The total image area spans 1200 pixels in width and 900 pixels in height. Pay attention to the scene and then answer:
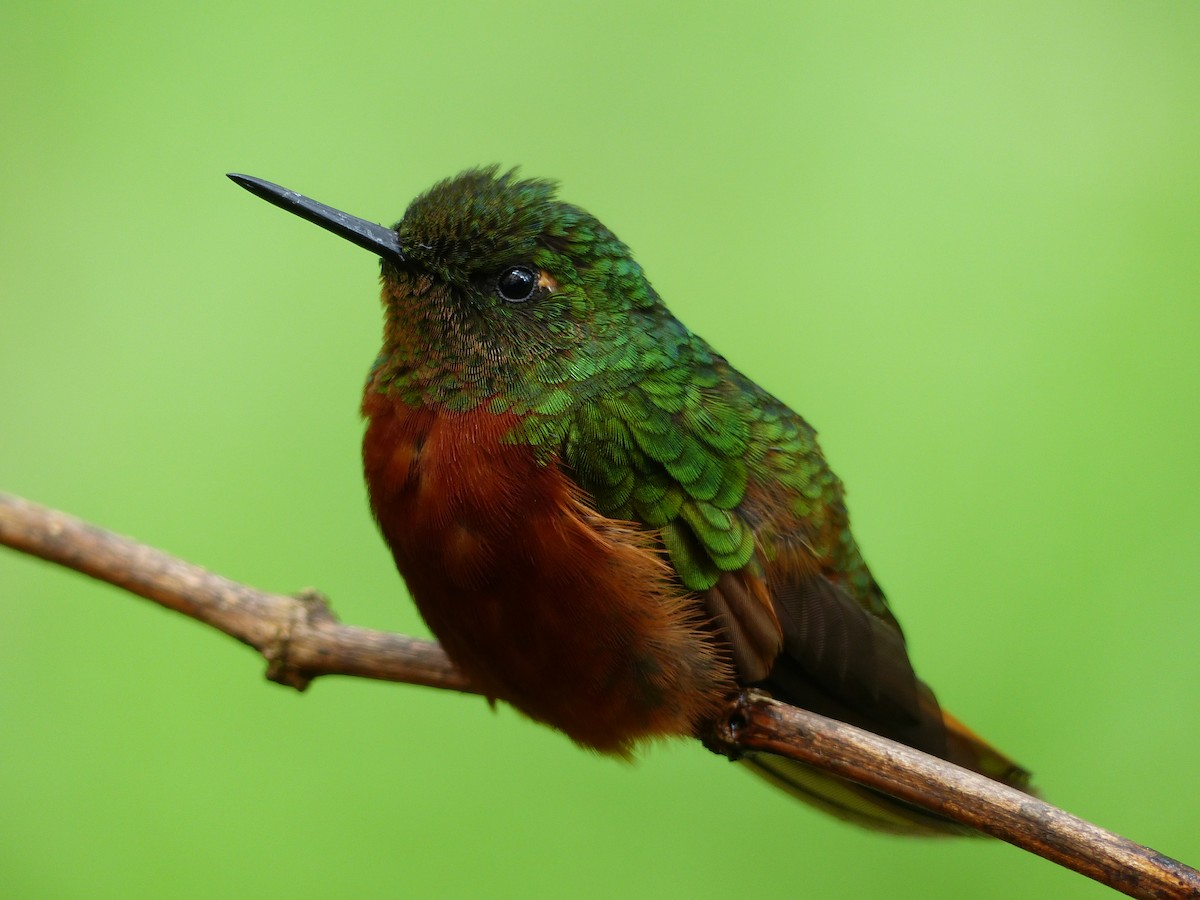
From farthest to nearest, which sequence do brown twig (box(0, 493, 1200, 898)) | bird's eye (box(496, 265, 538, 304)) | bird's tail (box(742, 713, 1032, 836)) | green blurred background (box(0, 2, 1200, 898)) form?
1. green blurred background (box(0, 2, 1200, 898))
2. bird's tail (box(742, 713, 1032, 836))
3. bird's eye (box(496, 265, 538, 304))
4. brown twig (box(0, 493, 1200, 898))

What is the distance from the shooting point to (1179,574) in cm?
347

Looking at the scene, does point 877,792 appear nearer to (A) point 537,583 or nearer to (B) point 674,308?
(A) point 537,583

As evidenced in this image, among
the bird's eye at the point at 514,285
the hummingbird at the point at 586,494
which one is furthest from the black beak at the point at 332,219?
the bird's eye at the point at 514,285

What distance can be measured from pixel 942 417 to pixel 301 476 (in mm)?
1917

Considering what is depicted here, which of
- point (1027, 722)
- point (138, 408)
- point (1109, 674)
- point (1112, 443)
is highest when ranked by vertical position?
point (1112, 443)

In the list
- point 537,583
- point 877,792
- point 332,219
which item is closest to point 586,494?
point 537,583

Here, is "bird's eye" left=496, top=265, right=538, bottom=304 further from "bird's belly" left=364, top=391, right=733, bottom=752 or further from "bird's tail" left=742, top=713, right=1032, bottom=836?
"bird's tail" left=742, top=713, right=1032, bottom=836

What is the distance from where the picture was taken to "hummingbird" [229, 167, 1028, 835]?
2371 mm

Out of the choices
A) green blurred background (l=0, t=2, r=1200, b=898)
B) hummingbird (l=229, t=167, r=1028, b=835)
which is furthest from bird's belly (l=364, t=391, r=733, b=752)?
Answer: green blurred background (l=0, t=2, r=1200, b=898)

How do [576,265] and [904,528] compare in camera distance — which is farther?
[904,528]

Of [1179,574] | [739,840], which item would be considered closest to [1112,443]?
[1179,574]

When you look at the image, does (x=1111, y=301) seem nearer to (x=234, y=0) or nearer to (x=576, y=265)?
(x=576, y=265)

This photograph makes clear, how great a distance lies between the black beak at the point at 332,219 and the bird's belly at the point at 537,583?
0.34 m

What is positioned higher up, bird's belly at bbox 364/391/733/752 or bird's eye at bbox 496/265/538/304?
bird's eye at bbox 496/265/538/304
